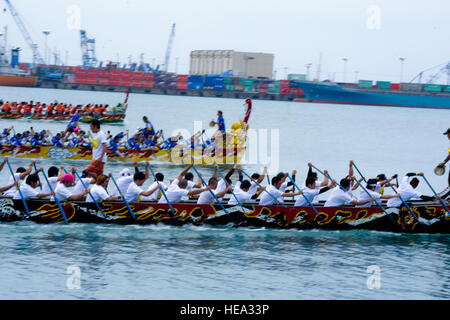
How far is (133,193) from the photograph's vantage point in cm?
1697

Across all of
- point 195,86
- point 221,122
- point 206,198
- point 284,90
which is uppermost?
point 195,86

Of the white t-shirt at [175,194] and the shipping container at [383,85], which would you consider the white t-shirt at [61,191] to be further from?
the shipping container at [383,85]

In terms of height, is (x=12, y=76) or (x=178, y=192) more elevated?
(x=12, y=76)

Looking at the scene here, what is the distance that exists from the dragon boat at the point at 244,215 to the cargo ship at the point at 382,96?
113 metres

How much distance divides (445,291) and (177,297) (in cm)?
587

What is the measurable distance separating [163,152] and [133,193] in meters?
13.5

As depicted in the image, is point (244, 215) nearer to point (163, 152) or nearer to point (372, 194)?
point (372, 194)

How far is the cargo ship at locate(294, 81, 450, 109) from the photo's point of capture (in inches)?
5138

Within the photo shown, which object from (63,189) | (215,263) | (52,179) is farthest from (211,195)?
(52,179)

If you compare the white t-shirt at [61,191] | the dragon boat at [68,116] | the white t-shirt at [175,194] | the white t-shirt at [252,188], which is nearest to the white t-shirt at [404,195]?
the white t-shirt at [252,188]

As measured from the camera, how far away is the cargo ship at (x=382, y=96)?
130 m

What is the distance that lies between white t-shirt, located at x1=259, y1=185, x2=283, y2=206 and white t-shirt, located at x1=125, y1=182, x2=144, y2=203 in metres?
3.17

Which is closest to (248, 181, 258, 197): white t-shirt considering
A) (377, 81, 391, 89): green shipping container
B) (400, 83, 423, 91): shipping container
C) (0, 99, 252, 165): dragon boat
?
(0, 99, 252, 165): dragon boat

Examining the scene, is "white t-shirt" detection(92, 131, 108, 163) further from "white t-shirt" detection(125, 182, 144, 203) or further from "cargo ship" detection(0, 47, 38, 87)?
"cargo ship" detection(0, 47, 38, 87)
